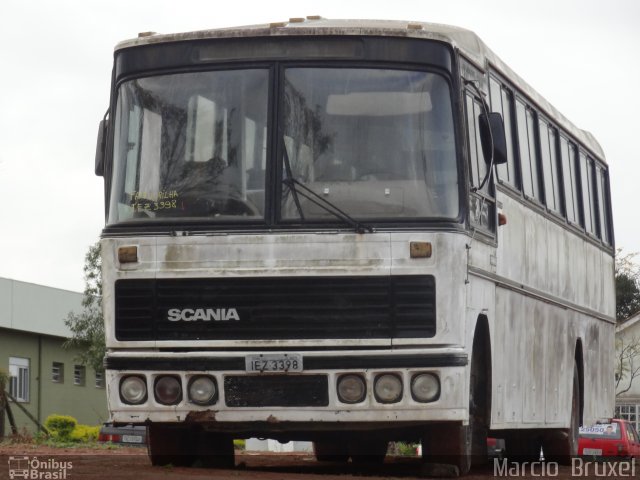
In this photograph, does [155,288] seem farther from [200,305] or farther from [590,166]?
[590,166]

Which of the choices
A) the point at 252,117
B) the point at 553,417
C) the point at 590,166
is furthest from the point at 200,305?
the point at 590,166

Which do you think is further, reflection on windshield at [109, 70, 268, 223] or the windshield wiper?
reflection on windshield at [109, 70, 268, 223]

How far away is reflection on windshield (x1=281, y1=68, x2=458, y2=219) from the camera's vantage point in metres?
13.2

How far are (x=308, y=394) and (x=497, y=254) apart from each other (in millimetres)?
2803

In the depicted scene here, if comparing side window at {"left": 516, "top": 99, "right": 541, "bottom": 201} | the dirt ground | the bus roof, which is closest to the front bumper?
the dirt ground

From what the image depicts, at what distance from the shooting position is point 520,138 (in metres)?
17.1

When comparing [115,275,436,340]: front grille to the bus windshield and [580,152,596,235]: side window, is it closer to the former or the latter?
the bus windshield

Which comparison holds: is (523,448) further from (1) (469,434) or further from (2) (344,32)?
(2) (344,32)

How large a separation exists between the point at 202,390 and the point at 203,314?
601mm

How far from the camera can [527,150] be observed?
57.2 feet

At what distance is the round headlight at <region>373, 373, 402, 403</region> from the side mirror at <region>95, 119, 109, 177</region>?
9.94 ft

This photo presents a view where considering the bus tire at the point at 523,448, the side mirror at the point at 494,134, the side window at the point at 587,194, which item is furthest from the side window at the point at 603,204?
the side mirror at the point at 494,134

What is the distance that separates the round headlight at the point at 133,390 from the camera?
13539 millimetres

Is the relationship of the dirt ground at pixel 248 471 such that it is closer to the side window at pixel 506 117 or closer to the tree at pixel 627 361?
the side window at pixel 506 117
